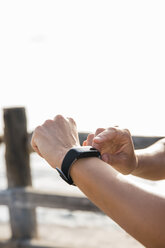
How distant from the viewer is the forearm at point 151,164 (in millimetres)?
1386

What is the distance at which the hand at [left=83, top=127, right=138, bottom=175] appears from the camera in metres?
1.18

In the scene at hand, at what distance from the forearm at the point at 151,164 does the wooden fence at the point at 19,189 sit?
1457 mm

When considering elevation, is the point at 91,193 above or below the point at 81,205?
above

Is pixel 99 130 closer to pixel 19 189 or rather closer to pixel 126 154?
pixel 126 154

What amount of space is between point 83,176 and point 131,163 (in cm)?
39

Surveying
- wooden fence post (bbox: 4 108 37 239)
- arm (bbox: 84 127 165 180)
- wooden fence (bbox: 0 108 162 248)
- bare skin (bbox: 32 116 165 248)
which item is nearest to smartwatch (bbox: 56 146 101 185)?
bare skin (bbox: 32 116 165 248)

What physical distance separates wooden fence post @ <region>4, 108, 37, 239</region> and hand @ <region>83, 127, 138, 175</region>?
1.74m

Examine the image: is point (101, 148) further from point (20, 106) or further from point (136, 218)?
point (20, 106)

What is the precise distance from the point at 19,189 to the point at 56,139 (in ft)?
6.52

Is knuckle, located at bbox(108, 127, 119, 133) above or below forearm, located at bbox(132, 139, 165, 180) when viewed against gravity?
above

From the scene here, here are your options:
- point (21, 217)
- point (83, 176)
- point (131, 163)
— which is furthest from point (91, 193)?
point (21, 217)

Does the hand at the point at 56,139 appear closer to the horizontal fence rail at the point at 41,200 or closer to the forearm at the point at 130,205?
the forearm at the point at 130,205

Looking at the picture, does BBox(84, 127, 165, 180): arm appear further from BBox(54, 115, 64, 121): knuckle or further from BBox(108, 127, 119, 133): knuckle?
BBox(54, 115, 64, 121): knuckle

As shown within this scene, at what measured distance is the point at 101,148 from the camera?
45.7 inches
